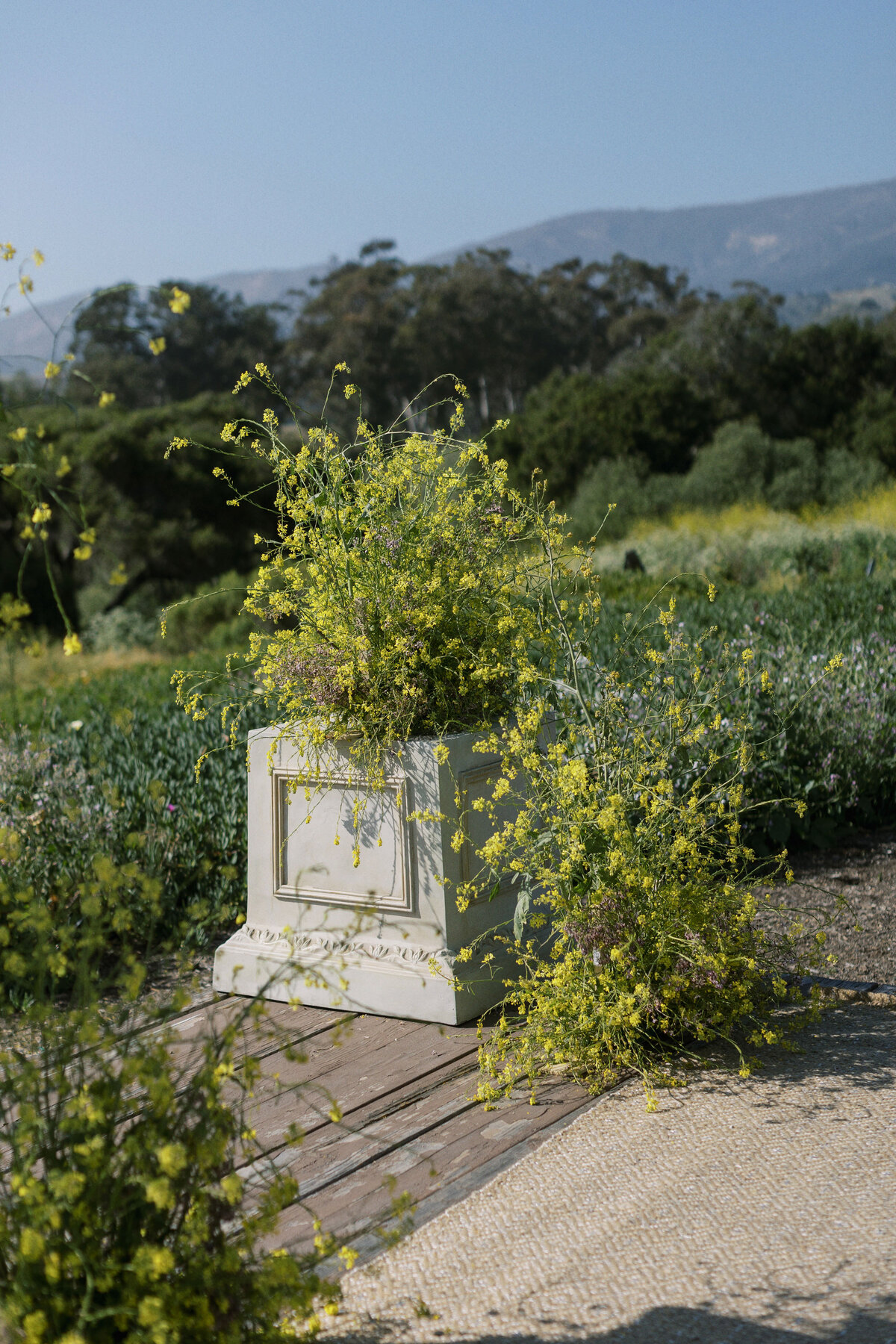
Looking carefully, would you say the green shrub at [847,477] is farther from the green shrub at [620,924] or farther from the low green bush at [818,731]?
the green shrub at [620,924]

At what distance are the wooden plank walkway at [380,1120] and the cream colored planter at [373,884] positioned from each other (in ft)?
0.38

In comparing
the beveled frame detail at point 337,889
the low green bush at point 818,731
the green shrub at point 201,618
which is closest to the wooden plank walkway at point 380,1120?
the beveled frame detail at point 337,889

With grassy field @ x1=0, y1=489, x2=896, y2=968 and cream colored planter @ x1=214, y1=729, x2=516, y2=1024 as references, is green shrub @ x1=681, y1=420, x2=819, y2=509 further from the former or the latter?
cream colored planter @ x1=214, y1=729, x2=516, y2=1024

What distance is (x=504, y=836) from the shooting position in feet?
8.26

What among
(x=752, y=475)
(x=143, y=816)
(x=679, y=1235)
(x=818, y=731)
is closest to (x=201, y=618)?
(x=752, y=475)

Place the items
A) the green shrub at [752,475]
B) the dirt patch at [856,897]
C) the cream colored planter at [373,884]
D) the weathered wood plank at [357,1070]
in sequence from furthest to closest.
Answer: the green shrub at [752,475], the dirt patch at [856,897], the cream colored planter at [373,884], the weathered wood plank at [357,1070]

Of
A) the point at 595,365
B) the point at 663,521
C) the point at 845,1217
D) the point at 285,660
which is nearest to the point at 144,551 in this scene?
the point at 663,521

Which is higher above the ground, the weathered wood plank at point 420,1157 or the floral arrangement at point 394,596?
the floral arrangement at point 394,596

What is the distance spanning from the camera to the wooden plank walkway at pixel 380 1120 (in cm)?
197

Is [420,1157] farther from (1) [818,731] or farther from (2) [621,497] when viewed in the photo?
(2) [621,497]

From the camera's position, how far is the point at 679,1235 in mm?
1816

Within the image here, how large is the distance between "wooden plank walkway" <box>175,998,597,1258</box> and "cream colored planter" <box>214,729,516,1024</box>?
116 millimetres

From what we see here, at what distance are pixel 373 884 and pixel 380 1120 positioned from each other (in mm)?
647

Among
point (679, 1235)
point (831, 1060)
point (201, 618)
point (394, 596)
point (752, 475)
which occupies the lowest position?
point (201, 618)
